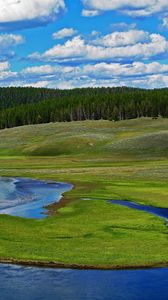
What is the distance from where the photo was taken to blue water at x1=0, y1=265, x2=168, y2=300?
30391mm

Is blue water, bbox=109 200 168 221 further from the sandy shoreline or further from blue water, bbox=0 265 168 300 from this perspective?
blue water, bbox=0 265 168 300

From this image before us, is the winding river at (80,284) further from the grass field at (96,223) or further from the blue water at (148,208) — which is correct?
the blue water at (148,208)

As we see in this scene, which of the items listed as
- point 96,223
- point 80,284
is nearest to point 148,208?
point 96,223

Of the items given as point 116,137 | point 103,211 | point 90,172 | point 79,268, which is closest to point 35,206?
point 103,211

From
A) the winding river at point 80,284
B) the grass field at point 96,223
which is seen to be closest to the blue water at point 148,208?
the grass field at point 96,223

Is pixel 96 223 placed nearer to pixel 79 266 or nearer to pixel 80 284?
pixel 79 266

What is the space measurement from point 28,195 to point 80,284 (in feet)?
148

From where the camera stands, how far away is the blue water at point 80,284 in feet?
99.7

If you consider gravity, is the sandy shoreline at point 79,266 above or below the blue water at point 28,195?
above

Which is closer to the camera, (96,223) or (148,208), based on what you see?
(96,223)

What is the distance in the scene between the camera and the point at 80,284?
107 feet

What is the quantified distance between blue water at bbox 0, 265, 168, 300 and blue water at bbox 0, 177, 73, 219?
68.2 feet

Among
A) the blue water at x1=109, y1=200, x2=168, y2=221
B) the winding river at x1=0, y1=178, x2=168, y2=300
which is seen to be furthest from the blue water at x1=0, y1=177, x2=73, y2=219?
the winding river at x1=0, y1=178, x2=168, y2=300

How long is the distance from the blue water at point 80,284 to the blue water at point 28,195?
20.8 m
